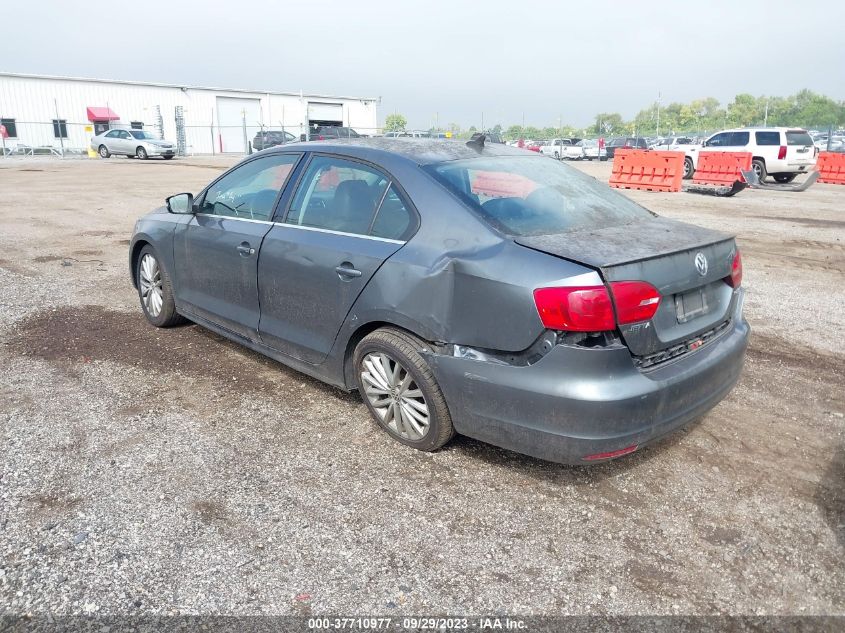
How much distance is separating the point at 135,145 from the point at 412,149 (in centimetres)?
3767

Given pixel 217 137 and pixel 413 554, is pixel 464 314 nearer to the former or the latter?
pixel 413 554

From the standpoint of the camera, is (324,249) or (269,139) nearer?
(324,249)

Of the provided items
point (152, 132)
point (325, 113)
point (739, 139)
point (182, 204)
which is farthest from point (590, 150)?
point (182, 204)

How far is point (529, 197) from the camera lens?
3.46 metres

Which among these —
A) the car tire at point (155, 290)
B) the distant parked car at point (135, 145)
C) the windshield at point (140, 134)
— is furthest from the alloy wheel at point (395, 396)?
the windshield at point (140, 134)

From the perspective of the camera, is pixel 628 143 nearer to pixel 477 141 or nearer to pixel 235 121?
pixel 235 121

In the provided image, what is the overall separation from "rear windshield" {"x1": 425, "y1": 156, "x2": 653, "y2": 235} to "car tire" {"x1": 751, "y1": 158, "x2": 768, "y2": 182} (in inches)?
794

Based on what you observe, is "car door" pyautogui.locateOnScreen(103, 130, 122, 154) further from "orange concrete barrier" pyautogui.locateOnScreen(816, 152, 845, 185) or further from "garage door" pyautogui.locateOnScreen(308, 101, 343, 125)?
"orange concrete barrier" pyautogui.locateOnScreen(816, 152, 845, 185)

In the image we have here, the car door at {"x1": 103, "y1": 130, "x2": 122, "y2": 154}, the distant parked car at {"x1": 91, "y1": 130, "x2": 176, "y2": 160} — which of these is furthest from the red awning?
the car door at {"x1": 103, "y1": 130, "x2": 122, "y2": 154}

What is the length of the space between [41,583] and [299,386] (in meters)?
2.06

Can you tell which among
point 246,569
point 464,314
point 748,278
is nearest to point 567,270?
point 464,314

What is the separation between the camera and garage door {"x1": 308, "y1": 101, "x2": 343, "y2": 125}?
61438mm

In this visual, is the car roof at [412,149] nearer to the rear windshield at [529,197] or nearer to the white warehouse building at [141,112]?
the rear windshield at [529,197]

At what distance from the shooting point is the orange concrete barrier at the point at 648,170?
60.8ft
